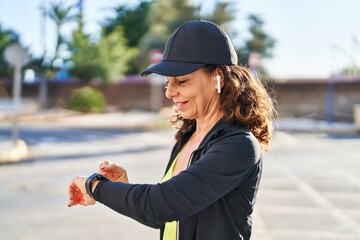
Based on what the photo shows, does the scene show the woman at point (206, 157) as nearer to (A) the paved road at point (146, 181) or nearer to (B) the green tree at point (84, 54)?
(A) the paved road at point (146, 181)

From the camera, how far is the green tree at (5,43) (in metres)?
32.2

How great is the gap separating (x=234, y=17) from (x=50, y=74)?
15.2 m

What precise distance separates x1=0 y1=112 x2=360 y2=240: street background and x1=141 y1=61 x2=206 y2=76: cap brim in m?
3.63

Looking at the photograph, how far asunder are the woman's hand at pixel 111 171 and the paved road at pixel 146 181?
10.8 ft

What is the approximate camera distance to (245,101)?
1.62 metres

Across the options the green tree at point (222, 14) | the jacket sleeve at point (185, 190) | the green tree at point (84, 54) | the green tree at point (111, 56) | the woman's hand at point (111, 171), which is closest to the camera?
the jacket sleeve at point (185, 190)

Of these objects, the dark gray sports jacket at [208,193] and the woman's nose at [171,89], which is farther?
the woman's nose at [171,89]

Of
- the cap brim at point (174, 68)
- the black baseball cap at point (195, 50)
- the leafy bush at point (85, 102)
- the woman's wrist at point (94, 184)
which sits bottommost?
the leafy bush at point (85, 102)

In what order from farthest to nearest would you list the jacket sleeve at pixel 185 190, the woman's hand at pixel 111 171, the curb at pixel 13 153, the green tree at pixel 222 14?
the green tree at pixel 222 14, the curb at pixel 13 153, the woman's hand at pixel 111 171, the jacket sleeve at pixel 185 190

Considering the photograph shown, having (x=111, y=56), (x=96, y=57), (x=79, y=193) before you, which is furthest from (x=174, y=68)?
(x=111, y=56)

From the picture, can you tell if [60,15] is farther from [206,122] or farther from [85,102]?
[206,122]

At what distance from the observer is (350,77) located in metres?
27.0

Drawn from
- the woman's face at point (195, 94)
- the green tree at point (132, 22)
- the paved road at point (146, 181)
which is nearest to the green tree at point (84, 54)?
the green tree at point (132, 22)

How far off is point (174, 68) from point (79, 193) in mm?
504
